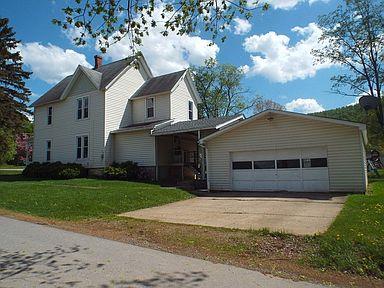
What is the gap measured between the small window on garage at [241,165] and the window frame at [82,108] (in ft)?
42.4

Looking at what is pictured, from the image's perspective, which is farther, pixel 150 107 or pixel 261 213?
pixel 150 107

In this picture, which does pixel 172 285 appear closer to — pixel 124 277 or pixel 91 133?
pixel 124 277

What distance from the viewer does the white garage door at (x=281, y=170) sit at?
16.4 metres

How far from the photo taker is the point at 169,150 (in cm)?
2481

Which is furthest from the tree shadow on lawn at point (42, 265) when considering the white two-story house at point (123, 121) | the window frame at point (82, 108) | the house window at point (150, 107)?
the window frame at point (82, 108)

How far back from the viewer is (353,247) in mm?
6258

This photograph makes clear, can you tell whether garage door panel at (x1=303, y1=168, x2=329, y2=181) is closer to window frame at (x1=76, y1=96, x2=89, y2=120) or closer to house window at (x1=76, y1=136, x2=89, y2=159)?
house window at (x1=76, y1=136, x2=89, y2=159)

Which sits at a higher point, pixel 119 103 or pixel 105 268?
pixel 119 103

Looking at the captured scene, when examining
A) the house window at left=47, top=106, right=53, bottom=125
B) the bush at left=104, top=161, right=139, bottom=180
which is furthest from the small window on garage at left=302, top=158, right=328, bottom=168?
the house window at left=47, top=106, right=53, bottom=125

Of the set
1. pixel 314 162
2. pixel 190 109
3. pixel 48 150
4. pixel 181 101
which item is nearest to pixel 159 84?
pixel 181 101

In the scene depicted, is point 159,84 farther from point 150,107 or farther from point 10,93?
point 10,93

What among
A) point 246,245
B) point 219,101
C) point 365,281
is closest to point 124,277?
point 246,245

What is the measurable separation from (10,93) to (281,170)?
32735 millimetres

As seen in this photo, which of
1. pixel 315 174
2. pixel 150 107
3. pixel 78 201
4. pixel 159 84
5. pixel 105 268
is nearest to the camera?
pixel 105 268
